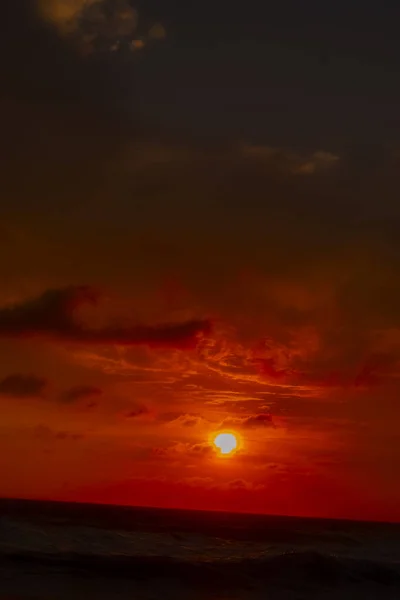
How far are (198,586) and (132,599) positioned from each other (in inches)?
147

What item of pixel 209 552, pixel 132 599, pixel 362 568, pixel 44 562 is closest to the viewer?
pixel 132 599

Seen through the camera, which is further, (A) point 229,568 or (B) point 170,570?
(A) point 229,568

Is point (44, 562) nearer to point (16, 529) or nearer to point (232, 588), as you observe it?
point (232, 588)

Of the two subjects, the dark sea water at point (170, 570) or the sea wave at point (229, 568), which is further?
the sea wave at point (229, 568)

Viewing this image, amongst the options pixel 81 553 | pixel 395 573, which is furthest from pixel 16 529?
pixel 395 573

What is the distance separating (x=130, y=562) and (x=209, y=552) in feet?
20.7

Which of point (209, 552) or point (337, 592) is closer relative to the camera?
point (337, 592)

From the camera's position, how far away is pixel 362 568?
2597 cm

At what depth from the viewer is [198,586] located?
842 inches

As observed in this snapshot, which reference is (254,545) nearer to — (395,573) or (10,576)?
(395,573)

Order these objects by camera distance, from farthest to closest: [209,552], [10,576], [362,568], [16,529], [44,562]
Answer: [16,529]
[209,552]
[362,568]
[44,562]
[10,576]

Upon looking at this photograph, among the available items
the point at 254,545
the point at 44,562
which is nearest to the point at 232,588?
the point at 44,562

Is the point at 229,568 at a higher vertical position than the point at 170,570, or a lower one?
higher

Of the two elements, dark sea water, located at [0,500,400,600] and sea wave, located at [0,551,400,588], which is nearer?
dark sea water, located at [0,500,400,600]
